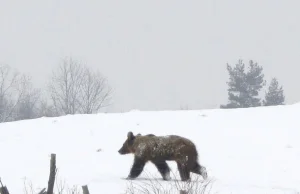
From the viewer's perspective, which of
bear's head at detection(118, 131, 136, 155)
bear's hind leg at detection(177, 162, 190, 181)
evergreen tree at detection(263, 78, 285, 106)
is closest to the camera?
bear's hind leg at detection(177, 162, 190, 181)

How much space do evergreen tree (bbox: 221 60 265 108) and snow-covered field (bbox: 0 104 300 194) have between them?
114 feet

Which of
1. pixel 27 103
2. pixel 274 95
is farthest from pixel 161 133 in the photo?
pixel 27 103

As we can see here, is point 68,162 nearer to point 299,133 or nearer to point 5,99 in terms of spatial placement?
point 299,133

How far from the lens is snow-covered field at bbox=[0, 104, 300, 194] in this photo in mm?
12742

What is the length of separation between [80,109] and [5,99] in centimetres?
1101

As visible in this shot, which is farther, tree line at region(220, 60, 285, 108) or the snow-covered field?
tree line at region(220, 60, 285, 108)

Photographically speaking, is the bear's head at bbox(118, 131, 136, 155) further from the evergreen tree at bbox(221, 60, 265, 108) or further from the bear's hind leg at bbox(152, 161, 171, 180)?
the evergreen tree at bbox(221, 60, 265, 108)

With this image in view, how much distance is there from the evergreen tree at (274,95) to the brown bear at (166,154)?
43.8 metres

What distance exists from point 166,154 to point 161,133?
6922 mm

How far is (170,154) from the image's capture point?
499 inches

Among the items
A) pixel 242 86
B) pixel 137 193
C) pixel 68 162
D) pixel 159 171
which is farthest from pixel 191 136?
pixel 242 86

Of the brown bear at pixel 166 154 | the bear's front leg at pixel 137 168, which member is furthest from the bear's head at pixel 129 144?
Result: the bear's front leg at pixel 137 168

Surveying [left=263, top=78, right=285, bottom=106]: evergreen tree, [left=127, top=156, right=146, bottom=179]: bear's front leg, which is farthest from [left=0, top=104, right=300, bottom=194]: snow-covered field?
[left=263, top=78, right=285, bottom=106]: evergreen tree

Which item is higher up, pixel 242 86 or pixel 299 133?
pixel 242 86
